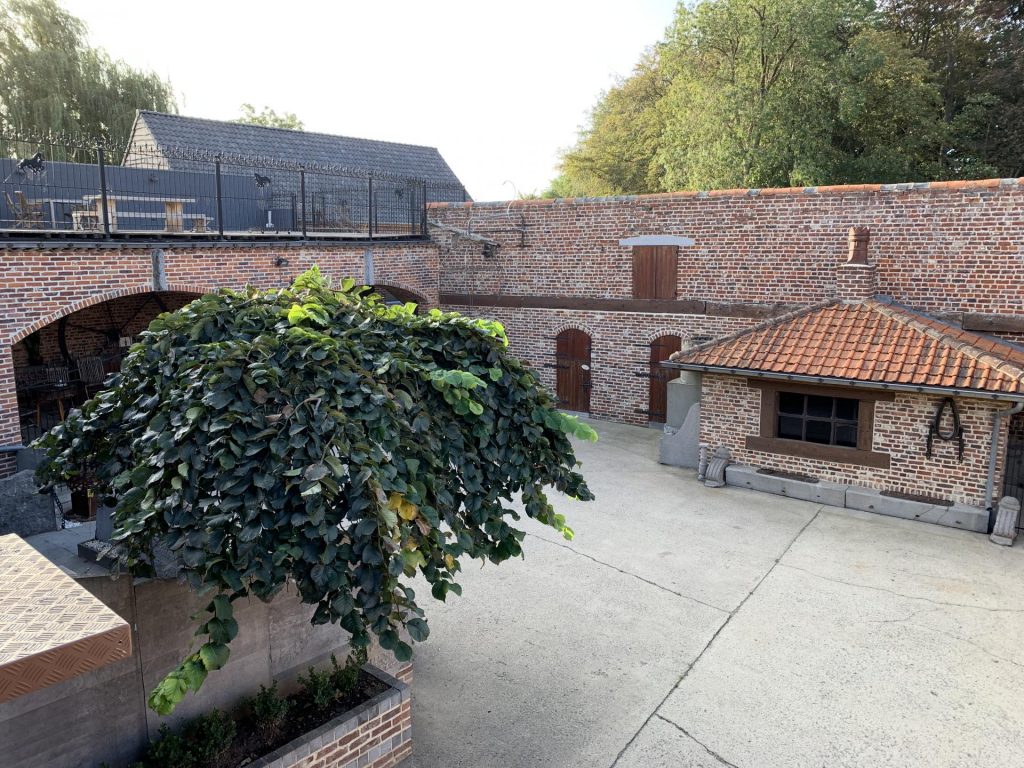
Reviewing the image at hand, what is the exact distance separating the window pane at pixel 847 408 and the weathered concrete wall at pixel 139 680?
8759 mm

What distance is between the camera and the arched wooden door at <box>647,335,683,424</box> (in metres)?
15.4

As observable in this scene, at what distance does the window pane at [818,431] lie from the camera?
459 inches

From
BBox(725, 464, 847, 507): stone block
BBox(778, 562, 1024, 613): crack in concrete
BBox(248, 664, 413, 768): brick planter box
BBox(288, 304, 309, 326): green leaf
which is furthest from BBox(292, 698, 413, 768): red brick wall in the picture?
BBox(725, 464, 847, 507): stone block

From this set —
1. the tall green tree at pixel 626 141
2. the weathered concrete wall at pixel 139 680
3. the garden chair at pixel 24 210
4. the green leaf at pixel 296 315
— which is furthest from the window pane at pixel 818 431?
the tall green tree at pixel 626 141

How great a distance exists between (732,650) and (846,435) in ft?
17.8

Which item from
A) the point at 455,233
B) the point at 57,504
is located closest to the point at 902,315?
the point at 455,233

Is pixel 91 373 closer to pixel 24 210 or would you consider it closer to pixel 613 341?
pixel 24 210

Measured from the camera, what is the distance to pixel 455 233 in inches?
702

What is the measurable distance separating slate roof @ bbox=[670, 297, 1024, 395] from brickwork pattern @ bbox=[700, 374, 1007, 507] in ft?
1.55

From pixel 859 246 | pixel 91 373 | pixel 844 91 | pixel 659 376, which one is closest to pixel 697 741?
pixel 859 246

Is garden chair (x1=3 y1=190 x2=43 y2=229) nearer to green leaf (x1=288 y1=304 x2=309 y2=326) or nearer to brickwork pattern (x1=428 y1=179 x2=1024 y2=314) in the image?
brickwork pattern (x1=428 y1=179 x2=1024 y2=314)

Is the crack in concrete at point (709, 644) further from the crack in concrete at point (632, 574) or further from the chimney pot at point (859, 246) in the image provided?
the chimney pot at point (859, 246)

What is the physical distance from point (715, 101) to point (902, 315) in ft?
42.7

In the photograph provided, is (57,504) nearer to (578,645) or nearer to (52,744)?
(52,744)
